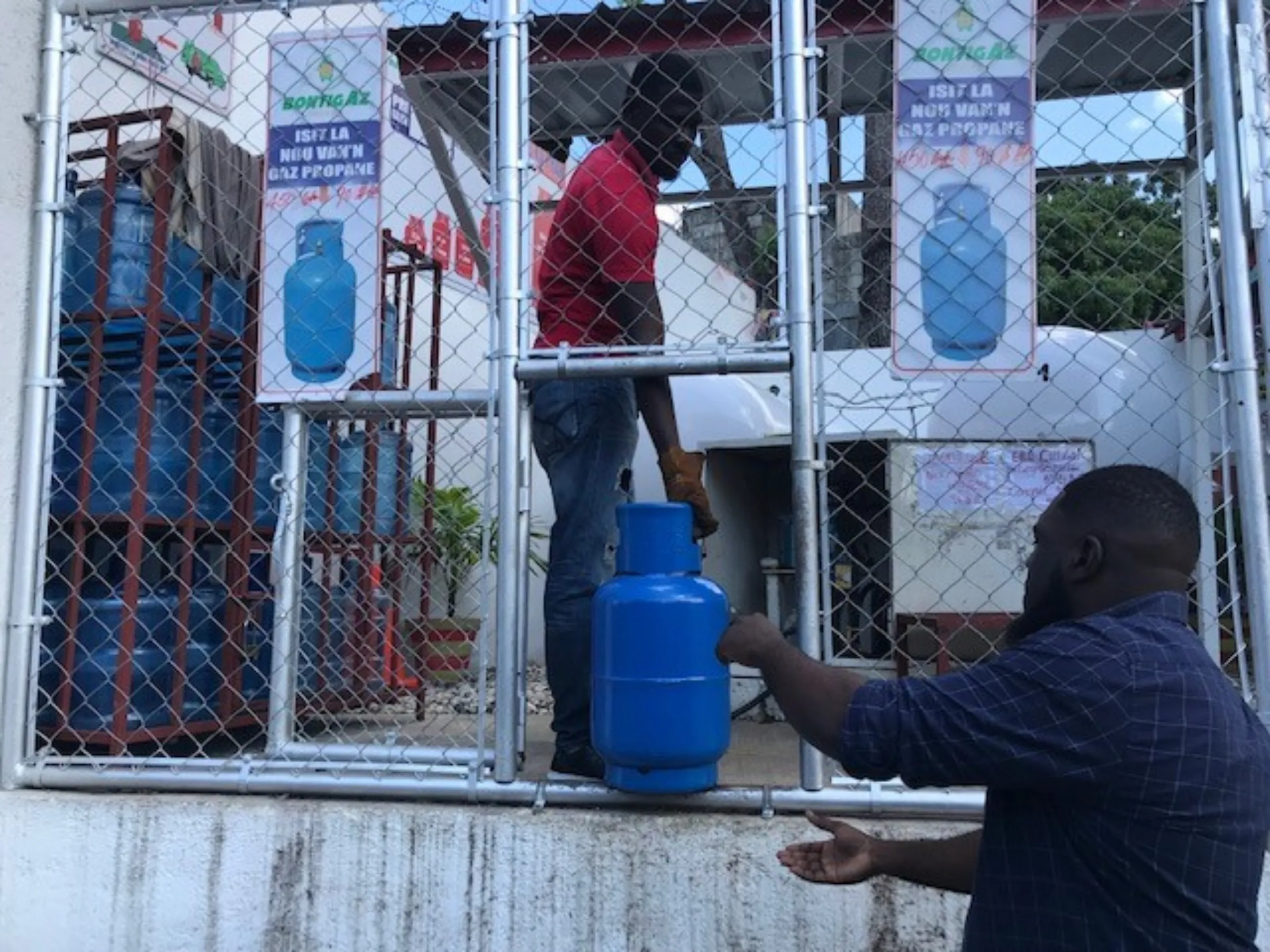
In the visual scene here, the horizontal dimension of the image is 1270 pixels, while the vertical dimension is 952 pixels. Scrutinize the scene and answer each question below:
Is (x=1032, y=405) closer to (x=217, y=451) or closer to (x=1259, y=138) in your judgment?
(x=1259, y=138)

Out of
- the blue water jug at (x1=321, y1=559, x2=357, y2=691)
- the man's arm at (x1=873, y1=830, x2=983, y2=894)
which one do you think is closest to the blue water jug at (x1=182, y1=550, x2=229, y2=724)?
the blue water jug at (x1=321, y1=559, x2=357, y2=691)

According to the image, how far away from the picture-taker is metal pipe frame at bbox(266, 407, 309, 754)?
3406 mm

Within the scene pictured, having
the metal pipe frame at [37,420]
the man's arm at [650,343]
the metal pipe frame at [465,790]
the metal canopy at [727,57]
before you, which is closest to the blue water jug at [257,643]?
the metal pipe frame at [37,420]

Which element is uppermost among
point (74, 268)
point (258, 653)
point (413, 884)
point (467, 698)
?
point (74, 268)

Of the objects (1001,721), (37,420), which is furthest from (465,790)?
(1001,721)

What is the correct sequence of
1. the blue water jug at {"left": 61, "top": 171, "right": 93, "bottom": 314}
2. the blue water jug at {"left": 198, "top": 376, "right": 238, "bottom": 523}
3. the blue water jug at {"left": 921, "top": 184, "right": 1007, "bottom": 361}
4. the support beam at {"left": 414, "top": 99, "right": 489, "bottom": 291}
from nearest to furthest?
1. the blue water jug at {"left": 921, "top": 184, "right": 1007, "bottom": 361}
2. the support beam at {"left": 414, "top": 99, "right": 489, "bottom": 291}
3. the blue water jug at {"left": 61, "top": 171, "right": 93, "bottom": 314}
4. the blue water jug at {"left": 198, "top": 376, "right": 238, "bottom": 523}

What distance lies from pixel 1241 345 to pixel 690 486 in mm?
1361

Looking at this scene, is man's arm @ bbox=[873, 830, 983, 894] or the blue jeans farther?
the blue jeans

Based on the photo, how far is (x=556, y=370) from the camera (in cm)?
296

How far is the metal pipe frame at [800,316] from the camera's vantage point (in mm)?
2828

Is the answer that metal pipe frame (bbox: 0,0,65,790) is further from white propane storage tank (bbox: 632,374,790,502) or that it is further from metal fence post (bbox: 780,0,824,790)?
white propane storage tank (bbox: 632,374,790,502)

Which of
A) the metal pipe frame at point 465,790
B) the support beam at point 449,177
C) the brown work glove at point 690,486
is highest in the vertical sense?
the support beam at point 449,177

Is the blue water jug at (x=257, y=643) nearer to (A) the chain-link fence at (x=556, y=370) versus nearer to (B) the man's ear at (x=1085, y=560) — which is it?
(A) the chain-link fence at (x=556, y=370)

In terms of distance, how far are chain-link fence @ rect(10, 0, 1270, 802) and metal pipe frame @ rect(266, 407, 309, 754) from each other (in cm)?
1
